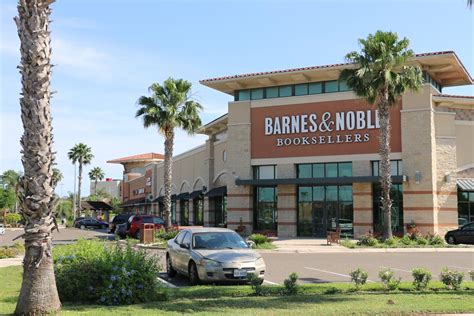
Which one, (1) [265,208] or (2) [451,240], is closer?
(2) [451,240]

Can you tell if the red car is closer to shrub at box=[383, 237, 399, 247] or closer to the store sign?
the store sign

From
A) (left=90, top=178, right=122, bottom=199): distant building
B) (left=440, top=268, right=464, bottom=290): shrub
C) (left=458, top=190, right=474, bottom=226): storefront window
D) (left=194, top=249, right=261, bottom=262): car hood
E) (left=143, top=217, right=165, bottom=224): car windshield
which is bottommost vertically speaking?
(left=440, top=268, right=464, bottom=290): shrub

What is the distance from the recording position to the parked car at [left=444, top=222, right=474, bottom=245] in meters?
29.5

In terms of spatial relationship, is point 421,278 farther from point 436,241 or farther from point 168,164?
point 168,164

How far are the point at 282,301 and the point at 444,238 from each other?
77.6 ft

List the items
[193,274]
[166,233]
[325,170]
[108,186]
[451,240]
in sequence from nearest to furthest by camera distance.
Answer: [193,274], [451,240], [166,233], [325,170], [108,186]

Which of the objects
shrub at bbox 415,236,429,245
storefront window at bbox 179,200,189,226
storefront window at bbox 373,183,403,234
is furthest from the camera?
storefront window at bbox 179,200,189,226

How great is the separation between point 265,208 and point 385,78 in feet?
43.3

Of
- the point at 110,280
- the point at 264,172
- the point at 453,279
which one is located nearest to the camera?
the point at 110,280

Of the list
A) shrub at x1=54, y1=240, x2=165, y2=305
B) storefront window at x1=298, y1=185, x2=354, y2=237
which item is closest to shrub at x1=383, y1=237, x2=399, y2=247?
storefront window at x1=298, y1=185, x2=354, y2=237

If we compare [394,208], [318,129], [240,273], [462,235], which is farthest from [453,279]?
[318,129]

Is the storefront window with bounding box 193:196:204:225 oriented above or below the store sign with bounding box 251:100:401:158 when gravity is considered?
below

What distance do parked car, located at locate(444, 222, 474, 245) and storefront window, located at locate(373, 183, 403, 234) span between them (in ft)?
10.4

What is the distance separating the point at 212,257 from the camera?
13289mm
